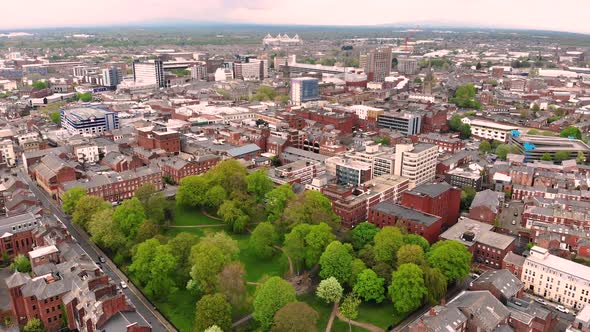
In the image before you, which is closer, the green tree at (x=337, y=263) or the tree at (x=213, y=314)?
the tree at (x=213, y=314)

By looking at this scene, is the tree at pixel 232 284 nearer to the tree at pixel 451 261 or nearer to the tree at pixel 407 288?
the tree at pixel 407 288

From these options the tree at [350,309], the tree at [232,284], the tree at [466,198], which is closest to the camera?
the tree at [232,284]

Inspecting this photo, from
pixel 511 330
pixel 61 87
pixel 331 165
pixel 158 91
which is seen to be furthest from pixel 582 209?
pixel 61 87

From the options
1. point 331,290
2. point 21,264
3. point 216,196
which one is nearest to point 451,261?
point 331,290

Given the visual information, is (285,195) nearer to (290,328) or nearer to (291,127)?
(290,328)

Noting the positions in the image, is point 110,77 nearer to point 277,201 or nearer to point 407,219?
point 277,201

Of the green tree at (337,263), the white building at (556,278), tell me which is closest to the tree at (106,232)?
the green tree at (337,263)

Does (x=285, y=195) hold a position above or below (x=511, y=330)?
above
